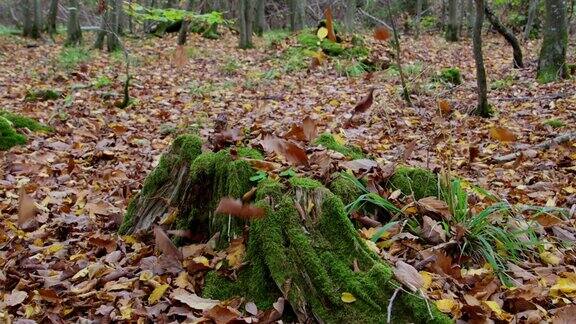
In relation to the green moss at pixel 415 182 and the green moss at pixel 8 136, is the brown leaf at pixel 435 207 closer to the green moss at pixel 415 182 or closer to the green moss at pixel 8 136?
the green moss at pixel 415 182

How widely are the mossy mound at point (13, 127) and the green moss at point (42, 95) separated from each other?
2.01 meters

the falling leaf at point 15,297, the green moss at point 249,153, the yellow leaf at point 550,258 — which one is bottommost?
the falling leaf at point 15,297

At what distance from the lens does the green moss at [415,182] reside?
3.73 m

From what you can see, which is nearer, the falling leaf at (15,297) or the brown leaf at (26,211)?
the falling leaf at (15,297)

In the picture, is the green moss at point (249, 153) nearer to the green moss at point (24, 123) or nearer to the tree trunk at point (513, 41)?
the green moss at point (24, 123)

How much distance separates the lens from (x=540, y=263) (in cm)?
333

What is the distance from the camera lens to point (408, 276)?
110 inches

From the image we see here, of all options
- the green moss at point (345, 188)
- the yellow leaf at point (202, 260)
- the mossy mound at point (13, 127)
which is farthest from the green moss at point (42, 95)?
the green moss at point (345, 188)

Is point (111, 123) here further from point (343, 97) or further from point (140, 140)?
point (343, 97)

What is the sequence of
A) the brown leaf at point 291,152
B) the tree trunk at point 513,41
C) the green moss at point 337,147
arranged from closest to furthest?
1. the brown leaf at point 291,152
2. the green moss at point 337,147
3. the tree trunk at point 513,41

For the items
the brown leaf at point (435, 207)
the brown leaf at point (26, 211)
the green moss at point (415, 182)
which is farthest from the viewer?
the brown leaf at point (26, 211)

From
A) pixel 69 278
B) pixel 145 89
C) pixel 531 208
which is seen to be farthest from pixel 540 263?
Result: pixel 145 89

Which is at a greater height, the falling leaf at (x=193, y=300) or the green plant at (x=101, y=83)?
the green plant at (x=101, y=83)

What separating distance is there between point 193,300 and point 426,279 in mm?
1255
